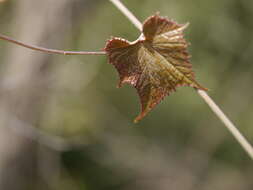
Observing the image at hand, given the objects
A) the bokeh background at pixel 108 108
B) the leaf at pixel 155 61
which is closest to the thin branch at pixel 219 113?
the leaf at pixel 155 61

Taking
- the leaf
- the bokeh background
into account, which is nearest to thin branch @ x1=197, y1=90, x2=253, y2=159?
the leaf

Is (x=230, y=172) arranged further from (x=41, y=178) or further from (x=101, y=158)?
(x=41, y=178)

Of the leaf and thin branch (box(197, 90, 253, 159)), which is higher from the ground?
the leaf

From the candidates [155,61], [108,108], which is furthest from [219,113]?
[108,108]

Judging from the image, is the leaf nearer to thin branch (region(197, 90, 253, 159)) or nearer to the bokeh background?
thin branch (region(197, 90, 253, 159))

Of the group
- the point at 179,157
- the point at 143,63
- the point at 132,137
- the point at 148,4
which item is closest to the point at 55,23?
the point at 148,4

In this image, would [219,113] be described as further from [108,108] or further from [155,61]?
[108,108]
